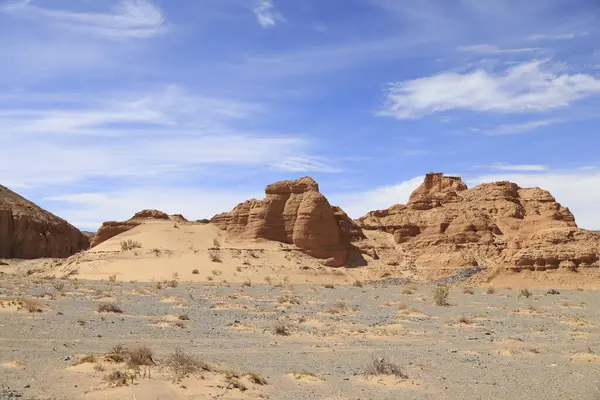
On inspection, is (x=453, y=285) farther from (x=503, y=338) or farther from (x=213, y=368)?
(x=213, y=368)

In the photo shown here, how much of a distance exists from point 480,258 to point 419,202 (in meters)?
15.8

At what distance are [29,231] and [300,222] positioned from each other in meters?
42.3

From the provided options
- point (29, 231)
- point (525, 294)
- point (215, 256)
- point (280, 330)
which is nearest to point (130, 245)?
point (215, 256)

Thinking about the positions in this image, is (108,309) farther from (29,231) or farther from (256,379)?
(29,231)

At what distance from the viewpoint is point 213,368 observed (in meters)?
10.7

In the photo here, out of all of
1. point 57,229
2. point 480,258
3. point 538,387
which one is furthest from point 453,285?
point 57,229

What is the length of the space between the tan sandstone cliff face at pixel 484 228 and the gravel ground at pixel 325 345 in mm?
15060

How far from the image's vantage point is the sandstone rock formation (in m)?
77.3

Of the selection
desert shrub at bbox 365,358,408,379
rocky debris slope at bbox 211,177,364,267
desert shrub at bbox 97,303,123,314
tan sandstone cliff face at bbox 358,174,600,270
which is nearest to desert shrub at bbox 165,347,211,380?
desert shrub at bbox 365,358,408,379

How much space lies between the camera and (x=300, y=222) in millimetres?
60469

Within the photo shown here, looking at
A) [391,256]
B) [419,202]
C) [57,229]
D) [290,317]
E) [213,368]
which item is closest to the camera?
[213,368]

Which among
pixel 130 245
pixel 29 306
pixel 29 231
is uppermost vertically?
pixel 29 231

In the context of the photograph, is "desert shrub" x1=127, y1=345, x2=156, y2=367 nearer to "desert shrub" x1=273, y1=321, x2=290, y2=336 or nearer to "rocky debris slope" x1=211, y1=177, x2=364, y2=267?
"desert shrub" x1=273, y1=321, x2=290, y2=336

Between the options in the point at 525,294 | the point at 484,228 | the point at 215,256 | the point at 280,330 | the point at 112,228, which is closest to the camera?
the point at 280,330
